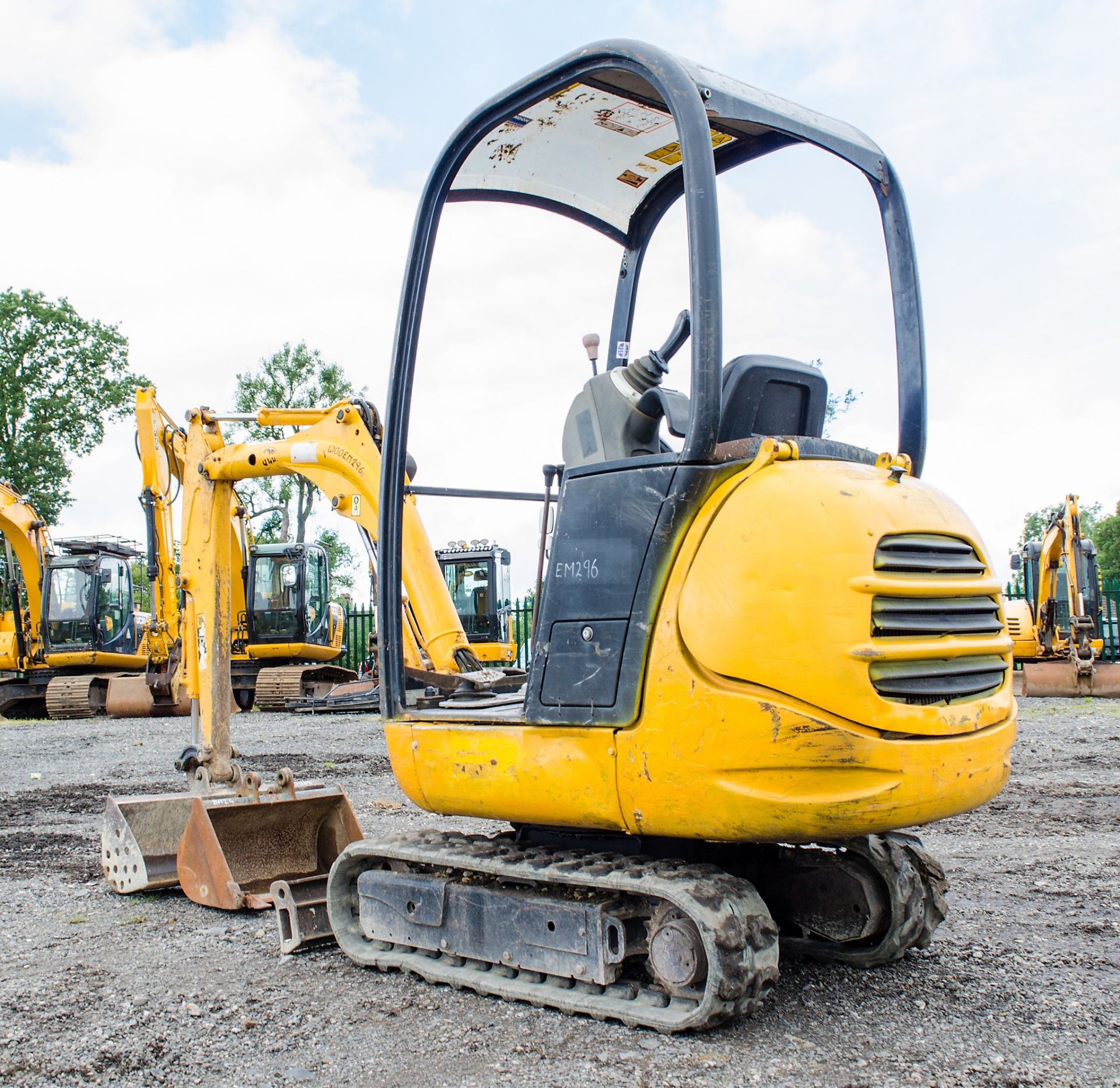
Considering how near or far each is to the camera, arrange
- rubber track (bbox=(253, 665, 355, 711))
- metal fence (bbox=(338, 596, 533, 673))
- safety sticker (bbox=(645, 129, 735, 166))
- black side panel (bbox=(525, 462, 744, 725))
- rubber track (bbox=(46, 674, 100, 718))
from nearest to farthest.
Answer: black side panel (bbox=(525, 462, 744, 725))
safety sticker (bbox=(645, 129, 735, 166))
rubber track (bbox=(46, 674, 100, 718))
rubber track (bbox=(253, 665, 355, 711))
metal fence (bbox=(338, 596, 533, 673))

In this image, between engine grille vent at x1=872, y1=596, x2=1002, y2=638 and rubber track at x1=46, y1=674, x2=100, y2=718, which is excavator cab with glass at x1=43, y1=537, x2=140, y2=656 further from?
engine grille vent at x1=872, y1=596, x2=1002, y2=638

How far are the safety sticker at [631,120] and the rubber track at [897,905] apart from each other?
99.1 inches

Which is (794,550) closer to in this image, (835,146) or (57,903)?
(835,146)

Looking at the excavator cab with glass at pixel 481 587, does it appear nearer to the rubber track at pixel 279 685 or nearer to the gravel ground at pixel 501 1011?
the rubber track at pixel 279 685

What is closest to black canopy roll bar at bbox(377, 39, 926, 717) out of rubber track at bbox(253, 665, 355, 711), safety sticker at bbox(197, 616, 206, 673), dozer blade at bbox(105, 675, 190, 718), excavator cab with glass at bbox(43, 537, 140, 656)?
safety sticker at bbox(197, 616, 206, 673)

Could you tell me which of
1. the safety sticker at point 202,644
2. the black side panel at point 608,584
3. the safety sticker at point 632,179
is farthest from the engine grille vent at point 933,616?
the safety sticker at point 202,644

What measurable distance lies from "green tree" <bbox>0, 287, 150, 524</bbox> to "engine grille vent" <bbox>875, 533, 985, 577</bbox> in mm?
41290

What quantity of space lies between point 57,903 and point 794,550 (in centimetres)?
389

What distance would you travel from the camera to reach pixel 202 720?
5660 millimetres

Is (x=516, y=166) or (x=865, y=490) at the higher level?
(x=516, y=166)

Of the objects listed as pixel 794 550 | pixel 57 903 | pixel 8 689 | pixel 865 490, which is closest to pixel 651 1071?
pixel 794 550

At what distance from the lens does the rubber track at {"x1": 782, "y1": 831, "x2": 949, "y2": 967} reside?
11.6ft

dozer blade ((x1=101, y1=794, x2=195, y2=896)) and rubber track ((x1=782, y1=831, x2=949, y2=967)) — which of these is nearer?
rubber track ((x1=782, y1=831, x2=949, y2=967))

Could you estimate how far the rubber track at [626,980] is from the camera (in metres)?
2.92
